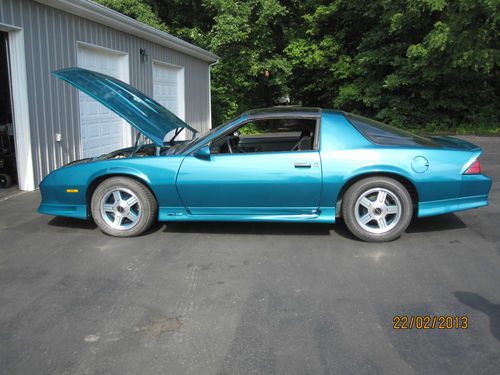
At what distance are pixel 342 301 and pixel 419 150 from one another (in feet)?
6.68

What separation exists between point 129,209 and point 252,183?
1351 mm

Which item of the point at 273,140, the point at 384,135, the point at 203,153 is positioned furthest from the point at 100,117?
the point at 384,135

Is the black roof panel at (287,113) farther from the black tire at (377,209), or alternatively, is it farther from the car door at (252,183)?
the black tire at (377,209)

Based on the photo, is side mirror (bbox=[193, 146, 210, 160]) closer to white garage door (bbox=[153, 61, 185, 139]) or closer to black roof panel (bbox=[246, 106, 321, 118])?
black roof panel (bbox=[246, 106, 321, 118])

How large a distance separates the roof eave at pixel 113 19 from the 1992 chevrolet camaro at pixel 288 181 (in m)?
3.66

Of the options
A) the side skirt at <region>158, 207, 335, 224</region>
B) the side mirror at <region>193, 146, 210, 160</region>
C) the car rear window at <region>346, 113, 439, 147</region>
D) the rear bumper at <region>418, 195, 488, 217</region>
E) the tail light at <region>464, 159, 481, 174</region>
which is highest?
the car rear window at <region>346, 113, 439, 147</region>

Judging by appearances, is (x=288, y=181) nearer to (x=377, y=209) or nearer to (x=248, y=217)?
(x=248, y=217)

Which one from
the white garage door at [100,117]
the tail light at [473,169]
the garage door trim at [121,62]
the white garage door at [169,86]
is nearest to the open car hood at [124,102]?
the tail light at [473,169]

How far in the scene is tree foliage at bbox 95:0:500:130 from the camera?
714 inches

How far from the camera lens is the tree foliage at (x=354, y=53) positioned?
59.5ft
